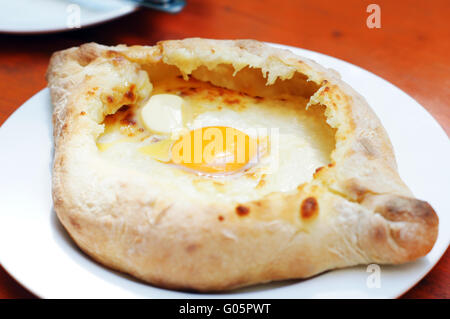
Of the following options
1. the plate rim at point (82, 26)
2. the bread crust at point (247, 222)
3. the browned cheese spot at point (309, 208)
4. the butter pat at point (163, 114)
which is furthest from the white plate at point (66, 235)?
the plate rim at point (82, 26)

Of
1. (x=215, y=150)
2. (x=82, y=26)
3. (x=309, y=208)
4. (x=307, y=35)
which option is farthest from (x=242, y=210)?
(x=307, y=35)

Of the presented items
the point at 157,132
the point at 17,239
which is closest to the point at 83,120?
the point at 157,132

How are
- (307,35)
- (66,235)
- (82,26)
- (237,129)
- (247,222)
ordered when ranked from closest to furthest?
(247,222)
(66,235)
(237,129)
(82,26)
(307,35)

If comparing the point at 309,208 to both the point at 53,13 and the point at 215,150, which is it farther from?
the point at 53,13

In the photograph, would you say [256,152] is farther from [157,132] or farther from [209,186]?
[157,132]

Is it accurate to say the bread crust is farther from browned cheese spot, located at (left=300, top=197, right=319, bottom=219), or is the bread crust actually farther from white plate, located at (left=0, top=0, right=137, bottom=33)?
white plate, located at (left=0, top=0, right=137, bottom=33)

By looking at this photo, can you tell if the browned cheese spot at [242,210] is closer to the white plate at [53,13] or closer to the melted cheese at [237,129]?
the melted cheese at [237,129]
